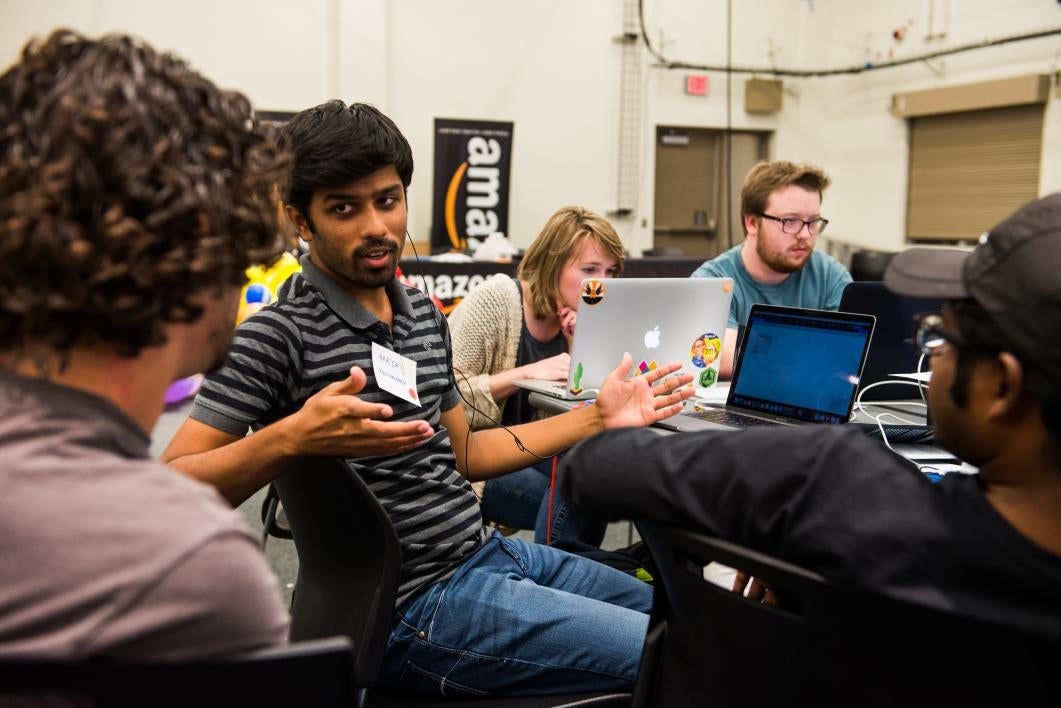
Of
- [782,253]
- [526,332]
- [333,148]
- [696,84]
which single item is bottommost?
[526,332]

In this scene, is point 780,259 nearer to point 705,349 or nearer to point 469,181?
point 705,349

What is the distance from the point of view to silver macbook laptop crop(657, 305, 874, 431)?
1916mm

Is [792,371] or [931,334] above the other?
[931,334]

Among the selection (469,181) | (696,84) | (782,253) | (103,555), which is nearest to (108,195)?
(103,555)

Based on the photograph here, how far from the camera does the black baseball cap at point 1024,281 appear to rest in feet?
2.34

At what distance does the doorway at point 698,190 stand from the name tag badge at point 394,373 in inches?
280

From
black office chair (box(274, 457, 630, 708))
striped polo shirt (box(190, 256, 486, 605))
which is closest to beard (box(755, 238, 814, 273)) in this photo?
striped polo shirt (box(190, 256, 486, 605))

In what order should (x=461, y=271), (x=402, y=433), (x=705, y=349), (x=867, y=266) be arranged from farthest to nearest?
(x=461, y=271)
(x=867, y=266)
(x=705, y=349)
(x=402, y=433)

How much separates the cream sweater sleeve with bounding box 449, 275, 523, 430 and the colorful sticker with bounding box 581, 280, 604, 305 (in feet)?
1.46

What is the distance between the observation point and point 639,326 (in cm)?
212

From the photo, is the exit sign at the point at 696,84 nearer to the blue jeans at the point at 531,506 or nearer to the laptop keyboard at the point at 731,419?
the blue jeans at the point at 531,506

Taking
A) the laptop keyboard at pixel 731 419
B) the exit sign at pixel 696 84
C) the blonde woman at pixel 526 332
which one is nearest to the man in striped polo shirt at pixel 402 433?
the laptop keyboard at pixel 731 419

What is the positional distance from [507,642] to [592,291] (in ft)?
3.11

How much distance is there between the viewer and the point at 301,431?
3.89 feet
